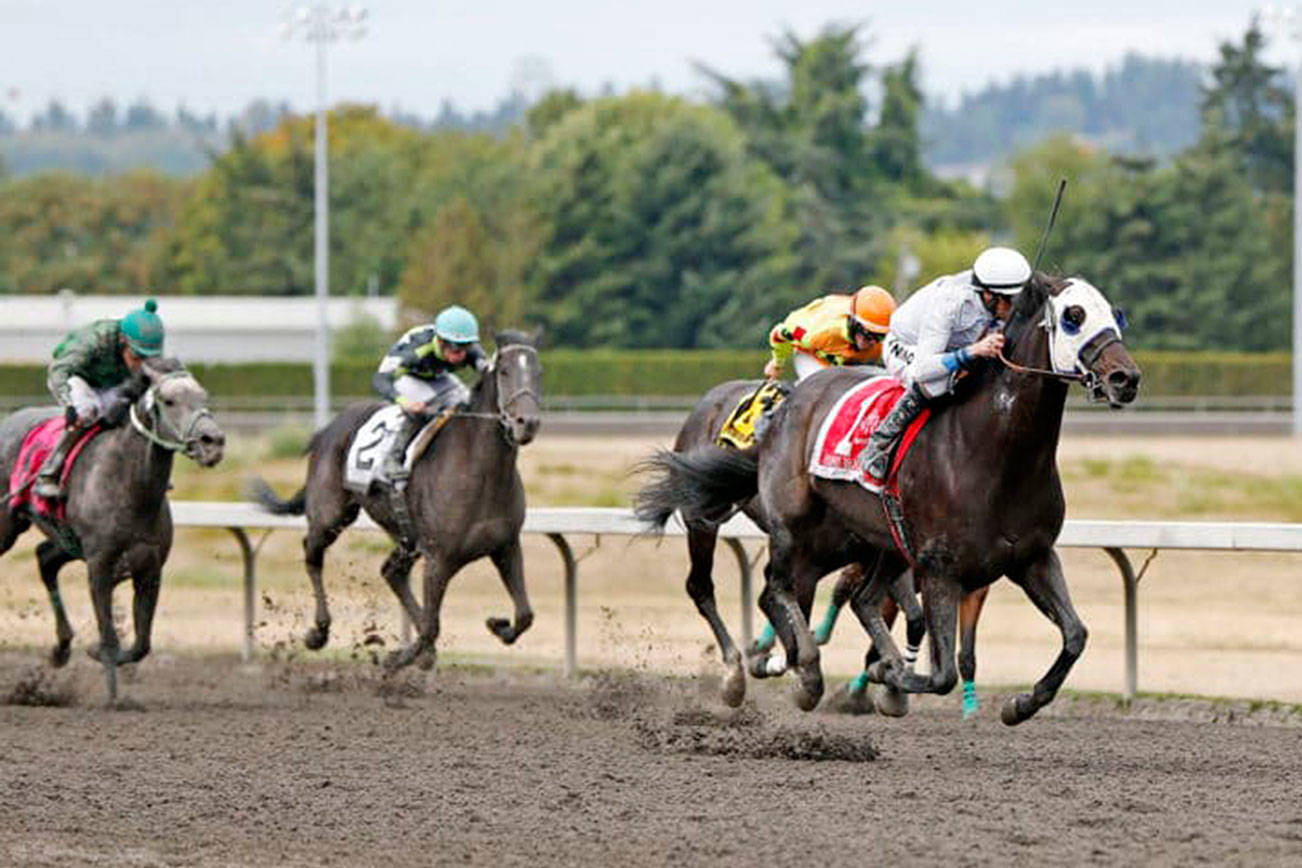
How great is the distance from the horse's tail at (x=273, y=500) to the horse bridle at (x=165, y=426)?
89.8 inches

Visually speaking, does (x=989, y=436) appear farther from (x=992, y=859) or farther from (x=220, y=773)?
(x=220, y=773)

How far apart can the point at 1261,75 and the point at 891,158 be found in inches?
462

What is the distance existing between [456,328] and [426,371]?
55cm

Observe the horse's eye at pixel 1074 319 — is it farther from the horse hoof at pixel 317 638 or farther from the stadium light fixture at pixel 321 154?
the stadium light fixture at pixel 321 154

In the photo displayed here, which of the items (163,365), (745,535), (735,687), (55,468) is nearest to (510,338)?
(745,535)

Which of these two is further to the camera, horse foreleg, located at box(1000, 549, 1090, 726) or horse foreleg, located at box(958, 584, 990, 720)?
horse foreleg, located at box(958, 584, 990, 720)

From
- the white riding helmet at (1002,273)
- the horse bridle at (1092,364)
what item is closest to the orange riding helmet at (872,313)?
the white riding helmet at (1002,273)

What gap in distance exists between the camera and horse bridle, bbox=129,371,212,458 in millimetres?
11188

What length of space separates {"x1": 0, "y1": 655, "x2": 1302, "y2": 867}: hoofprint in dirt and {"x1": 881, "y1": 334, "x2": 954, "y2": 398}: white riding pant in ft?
4.27

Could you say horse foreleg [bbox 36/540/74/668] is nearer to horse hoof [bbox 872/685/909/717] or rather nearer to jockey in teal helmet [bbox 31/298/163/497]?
jockey in teal helmet [bbox 31/298/163/497]

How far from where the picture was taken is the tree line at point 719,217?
2324 inches

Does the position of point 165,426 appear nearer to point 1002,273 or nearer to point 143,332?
point 143,332

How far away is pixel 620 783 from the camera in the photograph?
27.1 ft

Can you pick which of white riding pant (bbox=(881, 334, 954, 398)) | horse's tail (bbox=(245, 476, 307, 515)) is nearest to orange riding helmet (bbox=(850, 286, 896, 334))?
white riding pant (bbox=(881, 334, 954, 398))
